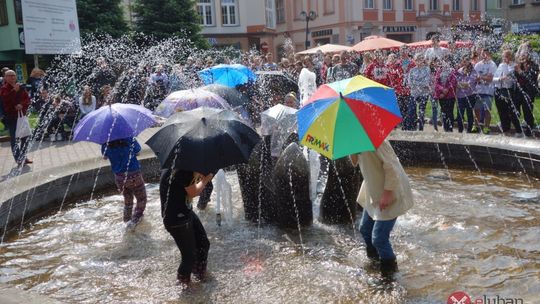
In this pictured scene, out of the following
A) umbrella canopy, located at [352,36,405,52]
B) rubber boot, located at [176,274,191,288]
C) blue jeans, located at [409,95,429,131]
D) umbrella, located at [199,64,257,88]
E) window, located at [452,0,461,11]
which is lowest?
rubber boot, located at [176,274,191,288]

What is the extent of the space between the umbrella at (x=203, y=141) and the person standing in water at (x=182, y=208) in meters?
0.20

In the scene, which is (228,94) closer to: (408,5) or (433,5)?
(408,5)

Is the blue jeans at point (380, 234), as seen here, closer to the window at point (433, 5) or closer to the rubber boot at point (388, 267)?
the rubber boot at point (388, 267)

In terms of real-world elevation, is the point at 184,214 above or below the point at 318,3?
below

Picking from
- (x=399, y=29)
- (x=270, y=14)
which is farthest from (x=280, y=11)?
(x=399, y=29)

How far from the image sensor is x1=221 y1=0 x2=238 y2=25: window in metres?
48.3

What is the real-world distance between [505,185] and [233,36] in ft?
140

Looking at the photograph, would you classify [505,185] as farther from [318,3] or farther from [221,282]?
[318,3]

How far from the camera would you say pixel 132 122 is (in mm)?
6188

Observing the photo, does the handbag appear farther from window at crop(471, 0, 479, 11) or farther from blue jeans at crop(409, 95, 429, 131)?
window at crop(471, 0, 479, 11)

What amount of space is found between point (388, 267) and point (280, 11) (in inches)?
2114

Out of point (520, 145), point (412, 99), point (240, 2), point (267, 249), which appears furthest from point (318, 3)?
point (267, 249)

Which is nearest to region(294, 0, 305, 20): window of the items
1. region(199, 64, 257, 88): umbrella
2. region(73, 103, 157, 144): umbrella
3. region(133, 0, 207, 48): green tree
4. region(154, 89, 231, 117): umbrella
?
region(133, 0, 207, 48): green tree

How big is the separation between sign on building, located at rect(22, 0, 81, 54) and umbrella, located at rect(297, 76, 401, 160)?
21.3 metres
